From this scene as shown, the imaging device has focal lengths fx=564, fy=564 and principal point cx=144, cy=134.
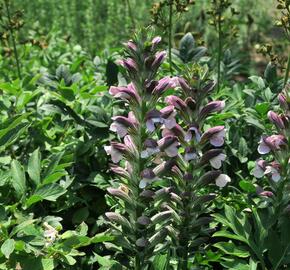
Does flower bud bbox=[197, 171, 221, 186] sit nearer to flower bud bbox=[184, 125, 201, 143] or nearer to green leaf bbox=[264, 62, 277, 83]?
flower bud bbox=[184, 125, 201, 143]

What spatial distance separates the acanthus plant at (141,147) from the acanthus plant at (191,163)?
2.4 inches

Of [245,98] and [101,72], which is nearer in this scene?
[245,98]

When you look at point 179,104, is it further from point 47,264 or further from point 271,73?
point 271,73

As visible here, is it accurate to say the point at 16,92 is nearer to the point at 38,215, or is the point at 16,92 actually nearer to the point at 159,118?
the point at 38,215

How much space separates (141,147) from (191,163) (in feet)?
0.86

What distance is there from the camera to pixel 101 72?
4.93 meters

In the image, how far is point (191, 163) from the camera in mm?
2689

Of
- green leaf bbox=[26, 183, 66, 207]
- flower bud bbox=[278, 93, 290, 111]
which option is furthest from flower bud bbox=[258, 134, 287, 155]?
green leaf bbox=[26, 183, 66, 207]

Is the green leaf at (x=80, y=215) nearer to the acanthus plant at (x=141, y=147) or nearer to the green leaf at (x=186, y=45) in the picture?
the acanthus plant at (x=141, y=147)

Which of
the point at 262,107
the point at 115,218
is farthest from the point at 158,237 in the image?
the point at 262,107

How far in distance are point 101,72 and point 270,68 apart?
158cm

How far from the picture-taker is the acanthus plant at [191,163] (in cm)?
254

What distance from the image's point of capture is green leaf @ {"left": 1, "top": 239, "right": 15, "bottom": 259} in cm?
258

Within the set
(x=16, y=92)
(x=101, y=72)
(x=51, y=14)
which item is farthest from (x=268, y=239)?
(x=51, y=14)
